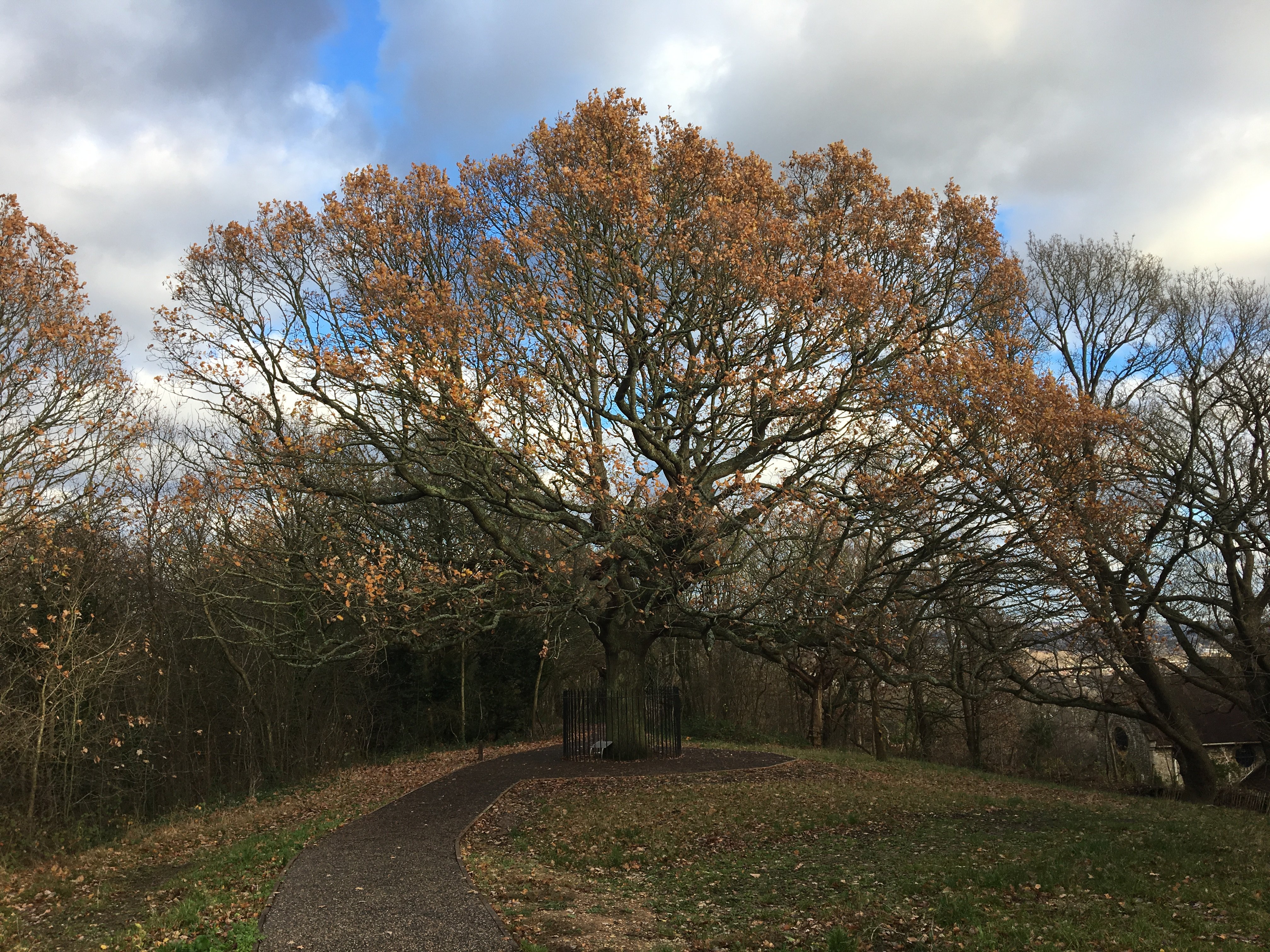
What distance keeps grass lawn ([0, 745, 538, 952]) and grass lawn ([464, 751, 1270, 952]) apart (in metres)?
2.37

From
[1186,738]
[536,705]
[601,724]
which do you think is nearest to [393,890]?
[601,724]

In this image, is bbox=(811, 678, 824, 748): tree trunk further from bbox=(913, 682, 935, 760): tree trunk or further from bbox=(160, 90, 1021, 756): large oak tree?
bbox=(160, 90, 1021, 756): large oak tree

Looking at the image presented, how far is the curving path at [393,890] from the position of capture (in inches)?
259

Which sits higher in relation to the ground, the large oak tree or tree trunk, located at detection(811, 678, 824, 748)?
the large oak tree

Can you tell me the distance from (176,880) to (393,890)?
117 inches

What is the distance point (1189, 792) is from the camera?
61.4 ft

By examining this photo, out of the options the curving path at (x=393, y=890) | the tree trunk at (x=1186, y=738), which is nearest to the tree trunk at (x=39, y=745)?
the curving path at (x=393, y=890)

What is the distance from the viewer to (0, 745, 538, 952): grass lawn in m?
6.95

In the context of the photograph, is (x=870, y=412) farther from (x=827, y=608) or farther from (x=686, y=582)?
(x=686, y=582)

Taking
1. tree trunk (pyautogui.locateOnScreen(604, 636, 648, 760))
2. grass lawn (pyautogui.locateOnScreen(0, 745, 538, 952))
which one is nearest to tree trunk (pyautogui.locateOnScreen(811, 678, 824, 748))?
tree trunk (pyautogui.locateOnScreen(604, 636, 648, 760))

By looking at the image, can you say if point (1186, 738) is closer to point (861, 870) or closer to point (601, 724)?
point (601, 724)

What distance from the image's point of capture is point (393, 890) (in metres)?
8.04

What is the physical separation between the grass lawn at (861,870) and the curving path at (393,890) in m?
0.36

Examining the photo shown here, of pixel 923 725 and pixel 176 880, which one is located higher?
pixel 176 880
